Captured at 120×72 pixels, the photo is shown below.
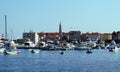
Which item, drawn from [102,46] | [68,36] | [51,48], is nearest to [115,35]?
[68,36]

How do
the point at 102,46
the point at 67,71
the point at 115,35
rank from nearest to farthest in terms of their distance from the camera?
the point at 67,71 < the point at 102,46 < the point at 115,35

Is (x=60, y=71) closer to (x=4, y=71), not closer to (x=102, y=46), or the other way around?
(x=4, y=71)

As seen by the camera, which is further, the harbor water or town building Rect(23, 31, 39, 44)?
town building Rect(23, 31, 39, 44)

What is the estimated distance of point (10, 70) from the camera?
152 ft

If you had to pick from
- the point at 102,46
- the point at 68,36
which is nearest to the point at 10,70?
the point at 102,46

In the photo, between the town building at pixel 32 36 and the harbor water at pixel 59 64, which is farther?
the town building at pixel 32 36

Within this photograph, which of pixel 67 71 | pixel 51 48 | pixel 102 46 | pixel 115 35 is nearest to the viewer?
pixel 67 71

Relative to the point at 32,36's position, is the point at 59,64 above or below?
below

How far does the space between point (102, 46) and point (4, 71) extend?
108 metres

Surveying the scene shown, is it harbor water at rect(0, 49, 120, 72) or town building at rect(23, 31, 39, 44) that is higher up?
town building at rect(23, 31, 39, 44)

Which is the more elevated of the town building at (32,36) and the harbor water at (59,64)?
the town building at (32,36)

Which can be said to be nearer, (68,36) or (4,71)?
(4,71)

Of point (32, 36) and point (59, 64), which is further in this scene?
point (32, 36)

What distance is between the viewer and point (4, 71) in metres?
44.9
